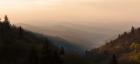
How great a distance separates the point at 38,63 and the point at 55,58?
48.3 ft

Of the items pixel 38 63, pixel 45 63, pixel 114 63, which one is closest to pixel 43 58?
pixel 45 63

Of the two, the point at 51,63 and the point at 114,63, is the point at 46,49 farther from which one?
the point at 114,63

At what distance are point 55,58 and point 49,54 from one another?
4.09 meters

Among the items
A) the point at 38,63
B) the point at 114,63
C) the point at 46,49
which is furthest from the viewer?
the point at 114,63

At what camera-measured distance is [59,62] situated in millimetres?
148250

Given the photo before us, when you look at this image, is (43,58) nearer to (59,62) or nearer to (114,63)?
(59,62)

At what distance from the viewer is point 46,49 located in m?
145

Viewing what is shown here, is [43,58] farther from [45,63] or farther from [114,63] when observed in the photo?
[114,63]

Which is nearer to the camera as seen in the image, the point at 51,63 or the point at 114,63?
the point at 51,63

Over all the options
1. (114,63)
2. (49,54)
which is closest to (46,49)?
(49,54)

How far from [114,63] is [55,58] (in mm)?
36799

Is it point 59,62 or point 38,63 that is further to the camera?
point 38,63

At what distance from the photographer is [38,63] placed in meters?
162

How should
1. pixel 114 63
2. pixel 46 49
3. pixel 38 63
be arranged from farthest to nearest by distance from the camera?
pixel 114 63 < pixel 38 63 < pixel 46 49
